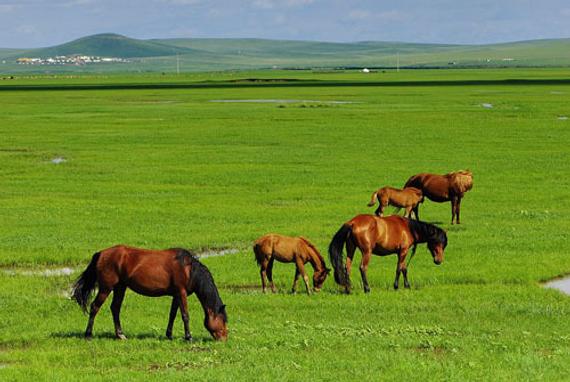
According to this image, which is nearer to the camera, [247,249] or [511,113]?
[247,249]

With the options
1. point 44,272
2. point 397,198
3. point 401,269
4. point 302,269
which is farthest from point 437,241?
point 44,272

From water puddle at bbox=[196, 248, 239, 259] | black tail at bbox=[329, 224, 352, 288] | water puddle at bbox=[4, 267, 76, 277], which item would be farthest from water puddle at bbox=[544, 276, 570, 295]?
water puddle at bbox=[4, 267, 76, 277]

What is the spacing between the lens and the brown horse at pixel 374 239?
19.1 metres

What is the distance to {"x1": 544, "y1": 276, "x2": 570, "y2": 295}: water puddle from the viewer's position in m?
21.0

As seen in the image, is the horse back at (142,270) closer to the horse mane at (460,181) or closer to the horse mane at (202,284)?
the horse mane at (202,284)

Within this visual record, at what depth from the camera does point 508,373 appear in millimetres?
13578

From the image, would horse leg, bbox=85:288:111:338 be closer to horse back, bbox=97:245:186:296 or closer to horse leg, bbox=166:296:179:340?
horse back, bbox=97:245:186:296

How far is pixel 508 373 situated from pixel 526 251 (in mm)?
11432

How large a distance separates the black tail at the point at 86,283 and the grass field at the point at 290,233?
2.50 feet

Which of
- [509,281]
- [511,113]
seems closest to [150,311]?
[509,281]

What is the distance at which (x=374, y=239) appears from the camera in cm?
1939

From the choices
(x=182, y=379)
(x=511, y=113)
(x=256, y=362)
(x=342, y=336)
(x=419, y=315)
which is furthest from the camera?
(x=511, y=113)

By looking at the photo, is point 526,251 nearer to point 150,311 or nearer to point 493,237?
point 493,237

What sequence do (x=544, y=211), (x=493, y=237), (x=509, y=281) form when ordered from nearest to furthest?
(x=509, y=281)
(x=493, y=237)
(x=544, y=211)
